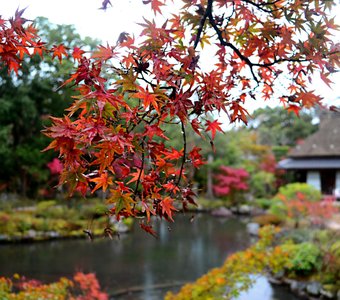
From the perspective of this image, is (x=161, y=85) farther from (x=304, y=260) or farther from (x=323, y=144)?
(x=323, y=144)

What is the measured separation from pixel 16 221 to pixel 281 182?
11341 millimetres

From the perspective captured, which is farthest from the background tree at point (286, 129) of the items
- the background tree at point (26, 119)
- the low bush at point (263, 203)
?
the background tree at point (26, 119)

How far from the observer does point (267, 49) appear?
4.87 ft

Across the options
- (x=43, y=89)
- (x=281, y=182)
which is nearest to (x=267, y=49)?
(x=43, y=89)

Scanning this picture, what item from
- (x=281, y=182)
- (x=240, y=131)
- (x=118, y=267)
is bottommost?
(x=118, y=267)

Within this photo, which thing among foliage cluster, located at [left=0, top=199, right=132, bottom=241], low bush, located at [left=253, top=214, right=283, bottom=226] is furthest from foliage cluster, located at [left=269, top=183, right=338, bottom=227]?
foliage cluster, located at [left=0, top=199, right=132, bottom=241]

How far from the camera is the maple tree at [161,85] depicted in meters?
1.03

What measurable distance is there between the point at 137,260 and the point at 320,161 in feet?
34.1

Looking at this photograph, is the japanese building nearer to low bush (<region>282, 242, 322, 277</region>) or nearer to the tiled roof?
the tiled roof

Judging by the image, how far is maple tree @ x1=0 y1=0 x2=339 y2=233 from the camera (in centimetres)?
103

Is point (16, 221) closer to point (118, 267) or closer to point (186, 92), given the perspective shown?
point (118, 267)

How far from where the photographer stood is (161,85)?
1156 millimetres

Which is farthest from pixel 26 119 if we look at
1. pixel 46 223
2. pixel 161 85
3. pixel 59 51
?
pixel 161 85

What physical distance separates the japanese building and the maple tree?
49.2 feet
